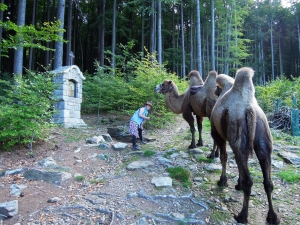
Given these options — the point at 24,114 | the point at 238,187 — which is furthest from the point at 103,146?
the point at 238,187

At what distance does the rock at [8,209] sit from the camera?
3.22 metres

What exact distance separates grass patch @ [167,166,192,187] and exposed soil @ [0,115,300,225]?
0.41 ft

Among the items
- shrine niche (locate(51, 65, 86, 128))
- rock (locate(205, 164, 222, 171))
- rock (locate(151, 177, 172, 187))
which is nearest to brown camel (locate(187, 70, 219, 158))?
rock (locate(205, 164, 222, 171))

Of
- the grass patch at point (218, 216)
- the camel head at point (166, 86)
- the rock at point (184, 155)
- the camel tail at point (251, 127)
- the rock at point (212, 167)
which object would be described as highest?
the camel head at point (166, 86)

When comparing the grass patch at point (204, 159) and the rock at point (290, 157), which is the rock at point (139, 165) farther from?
the rock at point (290, 157)

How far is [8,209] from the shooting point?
3254 millimetres

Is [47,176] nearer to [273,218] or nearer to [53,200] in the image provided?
[53,200]

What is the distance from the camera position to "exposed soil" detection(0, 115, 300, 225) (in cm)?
336

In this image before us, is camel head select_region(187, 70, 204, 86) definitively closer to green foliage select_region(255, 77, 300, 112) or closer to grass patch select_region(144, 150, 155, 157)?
grass patch select_region(144, 150, 155, 157)

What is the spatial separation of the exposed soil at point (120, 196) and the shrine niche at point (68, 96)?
3.12m

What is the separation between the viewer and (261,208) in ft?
12.1

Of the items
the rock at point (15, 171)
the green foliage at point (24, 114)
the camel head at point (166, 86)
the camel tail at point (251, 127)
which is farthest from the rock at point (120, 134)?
the camel tail at point (251, 127)

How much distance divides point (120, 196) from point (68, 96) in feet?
21.4

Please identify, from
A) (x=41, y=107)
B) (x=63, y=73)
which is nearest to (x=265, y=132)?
(x=41, y=107)
